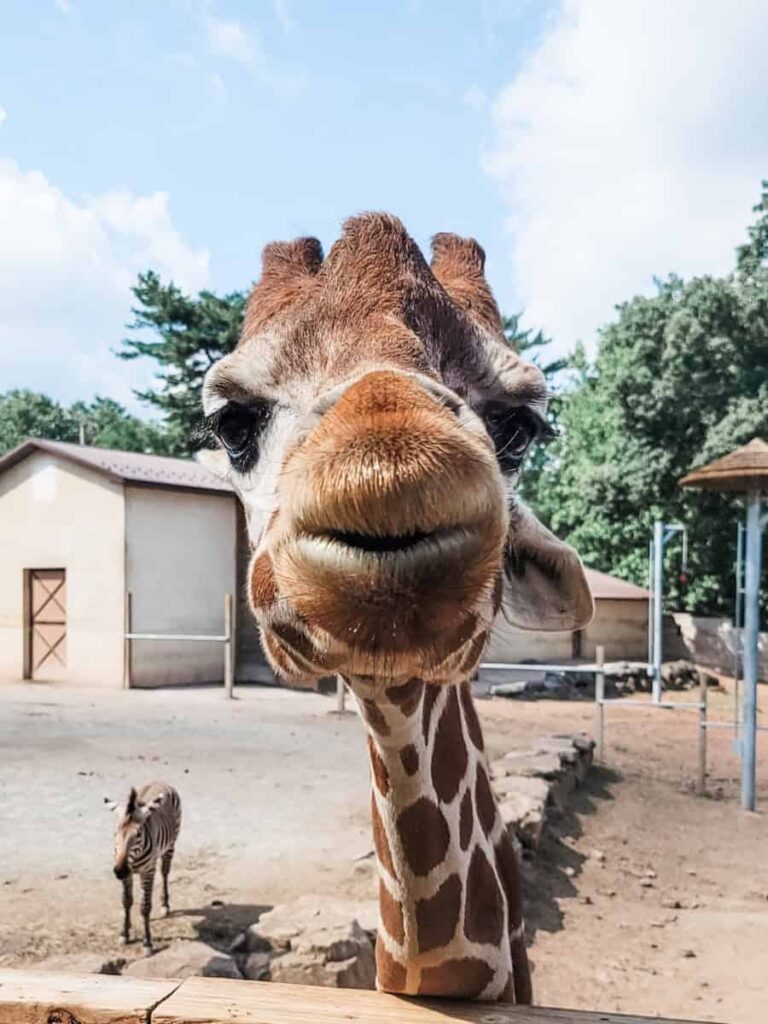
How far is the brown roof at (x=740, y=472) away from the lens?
9.09 meters

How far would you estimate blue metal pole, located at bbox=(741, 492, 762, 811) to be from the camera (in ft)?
30.9

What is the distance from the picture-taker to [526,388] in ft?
6.85

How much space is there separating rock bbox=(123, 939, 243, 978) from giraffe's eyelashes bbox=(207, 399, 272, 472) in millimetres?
3200

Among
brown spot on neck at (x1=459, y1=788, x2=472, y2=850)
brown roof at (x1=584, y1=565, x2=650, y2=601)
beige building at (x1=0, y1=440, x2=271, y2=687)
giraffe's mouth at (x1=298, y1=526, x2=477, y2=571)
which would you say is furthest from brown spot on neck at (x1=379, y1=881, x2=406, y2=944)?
brown roof at (x1=584, y1=565, x2=650, y2=601)

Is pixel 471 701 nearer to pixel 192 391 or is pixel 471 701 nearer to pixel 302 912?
pixel 302 912

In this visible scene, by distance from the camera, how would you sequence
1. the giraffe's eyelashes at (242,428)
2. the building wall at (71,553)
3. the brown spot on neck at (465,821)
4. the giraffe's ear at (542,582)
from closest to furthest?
the giraffe's eyelashes at (242,428) < the brown spot on neck at (465,821) < the giraffe's ear at (542,582) < the building wall at (71,553)

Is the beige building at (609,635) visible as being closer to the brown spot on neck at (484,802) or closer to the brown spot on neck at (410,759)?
the brown spot on neck at (484,802)

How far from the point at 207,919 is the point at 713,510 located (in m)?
21.7

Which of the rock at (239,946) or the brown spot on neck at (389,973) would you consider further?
the rock at (239,946)

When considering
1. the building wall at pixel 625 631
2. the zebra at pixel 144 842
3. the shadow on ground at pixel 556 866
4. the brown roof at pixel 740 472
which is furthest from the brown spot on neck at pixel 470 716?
the building wall at pixel 625 631

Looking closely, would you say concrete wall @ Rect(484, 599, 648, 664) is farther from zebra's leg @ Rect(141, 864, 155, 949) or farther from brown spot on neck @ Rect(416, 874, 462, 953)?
brown spot on neck @ Rect(416, 874, 462, 953)

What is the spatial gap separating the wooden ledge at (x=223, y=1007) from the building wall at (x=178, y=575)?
60.3 feet

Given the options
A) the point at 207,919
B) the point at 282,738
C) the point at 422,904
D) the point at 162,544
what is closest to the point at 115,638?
the point at 162,544

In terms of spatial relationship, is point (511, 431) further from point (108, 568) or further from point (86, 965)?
point (108, 568)
